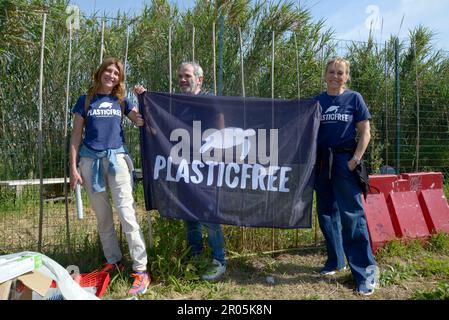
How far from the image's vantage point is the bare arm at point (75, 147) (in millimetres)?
3354

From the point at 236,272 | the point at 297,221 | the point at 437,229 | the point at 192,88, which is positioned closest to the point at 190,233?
the point at 236,272

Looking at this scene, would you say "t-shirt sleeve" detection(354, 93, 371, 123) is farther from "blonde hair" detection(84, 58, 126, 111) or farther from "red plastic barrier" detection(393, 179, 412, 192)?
"blonde hair" detection(84, 58, 126, 111)

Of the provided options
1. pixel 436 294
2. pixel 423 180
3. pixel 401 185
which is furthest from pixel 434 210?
pixel 436 294

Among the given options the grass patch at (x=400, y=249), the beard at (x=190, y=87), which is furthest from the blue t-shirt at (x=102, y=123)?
the grass patch at (x=400, y=249)

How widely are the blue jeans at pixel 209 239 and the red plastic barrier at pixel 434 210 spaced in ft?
8.18

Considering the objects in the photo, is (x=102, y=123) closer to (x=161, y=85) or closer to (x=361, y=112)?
(x=361, y=112)

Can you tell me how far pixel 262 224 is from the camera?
377 centimetres

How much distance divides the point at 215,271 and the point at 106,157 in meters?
1.42

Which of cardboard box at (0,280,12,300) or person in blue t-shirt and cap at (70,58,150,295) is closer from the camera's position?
cardboard box at (0,280,12,300)

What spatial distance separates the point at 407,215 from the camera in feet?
14.9

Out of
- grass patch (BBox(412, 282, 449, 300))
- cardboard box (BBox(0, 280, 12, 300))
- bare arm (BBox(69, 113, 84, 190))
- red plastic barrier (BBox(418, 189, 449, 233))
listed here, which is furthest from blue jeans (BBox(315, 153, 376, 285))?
cardboard box (BBox(0, 280, 12, 300))

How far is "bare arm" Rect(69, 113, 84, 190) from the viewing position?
3354 millimetres

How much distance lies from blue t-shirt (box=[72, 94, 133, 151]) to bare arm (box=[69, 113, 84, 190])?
5cm
